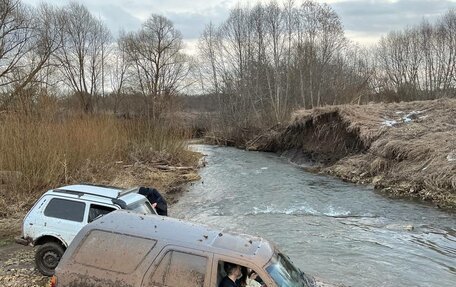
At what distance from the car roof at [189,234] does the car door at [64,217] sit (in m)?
3.25

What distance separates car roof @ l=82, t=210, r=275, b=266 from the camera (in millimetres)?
4637

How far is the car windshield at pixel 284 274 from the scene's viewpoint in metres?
4.62

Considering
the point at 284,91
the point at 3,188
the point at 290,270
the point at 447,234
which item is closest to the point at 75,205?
the point at 290,270

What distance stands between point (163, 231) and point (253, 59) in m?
53.4

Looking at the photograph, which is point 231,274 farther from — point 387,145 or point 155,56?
point 155,56

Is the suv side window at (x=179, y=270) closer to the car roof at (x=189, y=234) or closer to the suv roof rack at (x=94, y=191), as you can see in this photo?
the car roof at (x=189, y=234)

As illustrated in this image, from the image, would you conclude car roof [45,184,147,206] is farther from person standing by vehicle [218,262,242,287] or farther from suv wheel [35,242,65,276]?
person standing by vehicle [218,262,242,287]

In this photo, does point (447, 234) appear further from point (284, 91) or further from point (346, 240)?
point (284, 91)

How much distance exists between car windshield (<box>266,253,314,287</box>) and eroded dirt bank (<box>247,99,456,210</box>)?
1269 centimetres

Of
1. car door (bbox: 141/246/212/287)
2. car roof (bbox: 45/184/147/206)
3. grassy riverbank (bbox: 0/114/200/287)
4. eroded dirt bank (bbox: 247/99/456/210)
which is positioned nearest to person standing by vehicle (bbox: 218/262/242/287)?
car door (bbox: 141/246/212/287)

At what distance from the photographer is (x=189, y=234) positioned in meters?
4.88

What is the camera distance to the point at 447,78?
55.3 meters

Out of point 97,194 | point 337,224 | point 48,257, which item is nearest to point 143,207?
point 97,194

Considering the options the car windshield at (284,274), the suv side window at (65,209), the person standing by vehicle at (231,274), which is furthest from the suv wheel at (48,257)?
the car windshield at (284,274)
